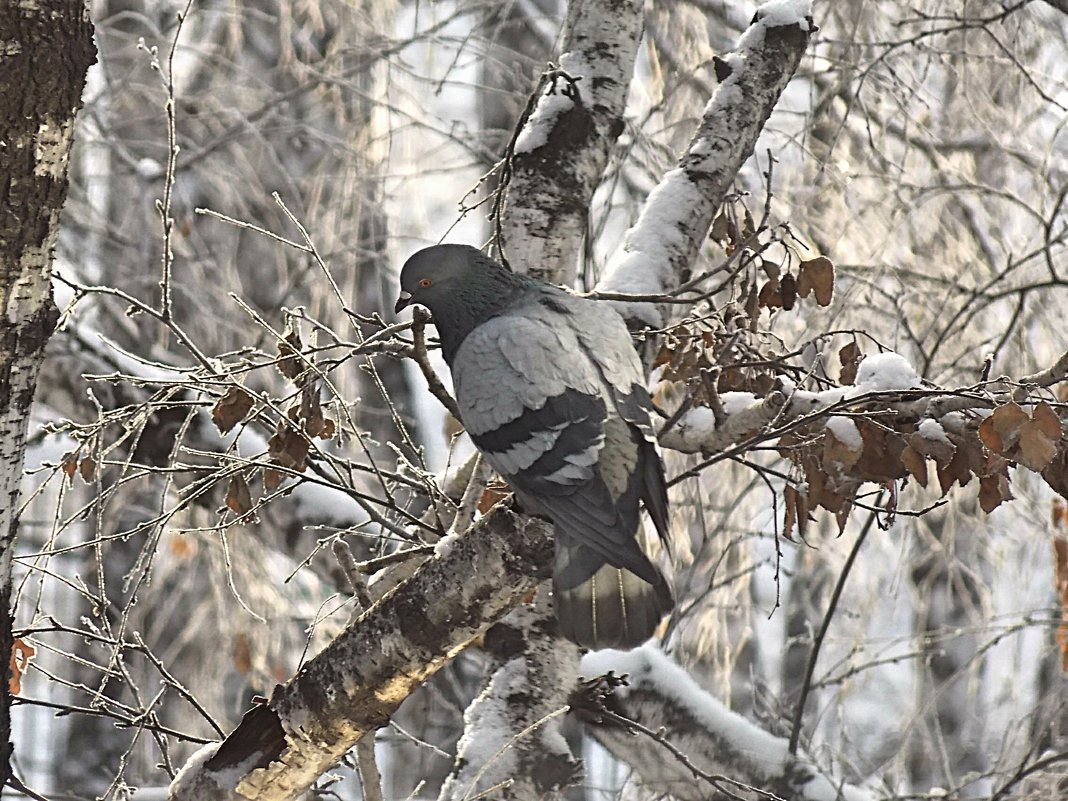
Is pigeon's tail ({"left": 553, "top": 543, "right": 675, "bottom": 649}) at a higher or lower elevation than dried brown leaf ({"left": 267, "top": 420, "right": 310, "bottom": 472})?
lower

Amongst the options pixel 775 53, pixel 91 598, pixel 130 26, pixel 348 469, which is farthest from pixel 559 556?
pixel 130 26

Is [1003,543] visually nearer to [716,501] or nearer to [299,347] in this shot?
[716,501]

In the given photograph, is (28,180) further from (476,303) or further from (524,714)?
(524,714)

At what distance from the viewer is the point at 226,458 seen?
2195mm

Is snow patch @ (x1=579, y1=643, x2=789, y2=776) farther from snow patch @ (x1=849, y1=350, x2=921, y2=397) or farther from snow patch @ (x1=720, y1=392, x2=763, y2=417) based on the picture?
snow patch @ (x1=849, y1=350, x2=921, y2=397)

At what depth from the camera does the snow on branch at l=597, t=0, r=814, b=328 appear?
245 centimetres

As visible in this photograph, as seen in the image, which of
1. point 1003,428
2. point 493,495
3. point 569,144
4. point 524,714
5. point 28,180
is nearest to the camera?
point 28,180

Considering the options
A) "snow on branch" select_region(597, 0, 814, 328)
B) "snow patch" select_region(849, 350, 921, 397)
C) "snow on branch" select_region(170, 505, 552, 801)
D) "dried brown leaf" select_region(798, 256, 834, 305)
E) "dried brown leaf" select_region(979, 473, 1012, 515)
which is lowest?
"snow on branch" select_region(170, 505, 552, 801)

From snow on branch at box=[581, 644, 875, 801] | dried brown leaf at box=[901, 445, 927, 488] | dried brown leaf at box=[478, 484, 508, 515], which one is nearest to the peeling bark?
dried brown leaf at box=[478, 484, 508, 515]

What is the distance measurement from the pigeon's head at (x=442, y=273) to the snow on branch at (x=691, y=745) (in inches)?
38.5

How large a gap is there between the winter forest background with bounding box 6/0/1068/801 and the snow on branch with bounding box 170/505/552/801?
49 millimetres

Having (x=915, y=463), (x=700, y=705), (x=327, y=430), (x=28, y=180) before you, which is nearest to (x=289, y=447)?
(x=327, y=430)

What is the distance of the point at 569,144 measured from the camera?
2.58 meters

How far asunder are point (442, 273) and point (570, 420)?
57 cm
